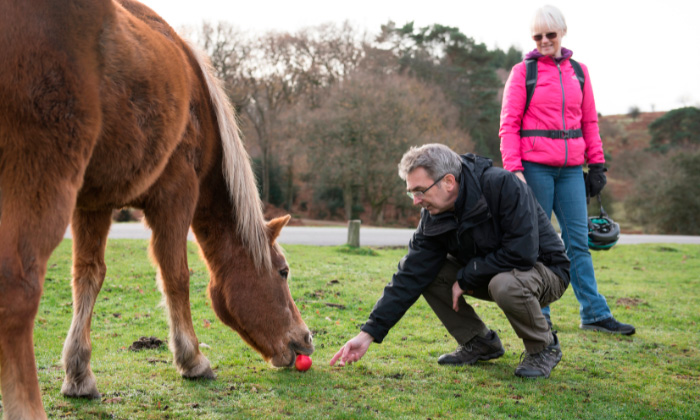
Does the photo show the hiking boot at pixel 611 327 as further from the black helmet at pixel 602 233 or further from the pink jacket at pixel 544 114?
the pink jacket at pixel 544 114

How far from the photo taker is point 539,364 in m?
3.93

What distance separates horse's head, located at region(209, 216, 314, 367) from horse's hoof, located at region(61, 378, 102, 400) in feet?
3.16

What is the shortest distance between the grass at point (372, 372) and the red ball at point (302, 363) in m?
0.06

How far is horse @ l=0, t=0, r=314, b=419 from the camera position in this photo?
97.3 inches

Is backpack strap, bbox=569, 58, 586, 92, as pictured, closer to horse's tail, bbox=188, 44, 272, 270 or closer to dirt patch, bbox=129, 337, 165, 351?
horse's tail, bbox=188, 44, 272, 270

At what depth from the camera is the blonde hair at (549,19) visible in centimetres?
491

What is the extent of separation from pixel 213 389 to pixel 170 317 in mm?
588

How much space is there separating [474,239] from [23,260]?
105 inches

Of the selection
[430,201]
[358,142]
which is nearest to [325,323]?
[430,201]

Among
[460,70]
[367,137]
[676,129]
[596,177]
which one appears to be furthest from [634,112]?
[596,177]

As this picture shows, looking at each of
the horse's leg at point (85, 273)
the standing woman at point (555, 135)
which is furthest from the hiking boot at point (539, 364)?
the horse's leg at point (85, 273)

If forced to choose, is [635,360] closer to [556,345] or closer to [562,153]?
[556,345]

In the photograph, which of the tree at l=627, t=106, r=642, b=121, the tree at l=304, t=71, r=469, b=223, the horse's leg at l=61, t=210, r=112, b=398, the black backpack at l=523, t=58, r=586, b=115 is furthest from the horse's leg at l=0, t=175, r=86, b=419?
the tree at l=627, t=106, r=642, b=121

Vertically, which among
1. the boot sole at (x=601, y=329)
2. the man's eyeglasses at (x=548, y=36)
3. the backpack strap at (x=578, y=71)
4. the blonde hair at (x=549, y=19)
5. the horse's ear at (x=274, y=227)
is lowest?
the boot sole at (x=601, y=329)
